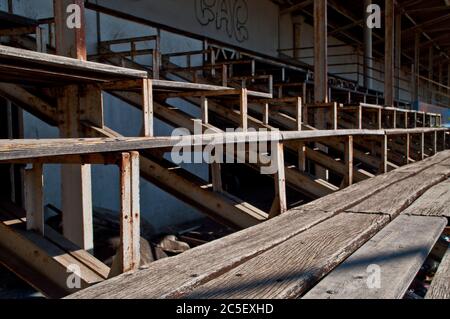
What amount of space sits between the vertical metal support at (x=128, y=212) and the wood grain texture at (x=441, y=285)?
1.36 metres

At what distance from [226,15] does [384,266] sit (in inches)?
389

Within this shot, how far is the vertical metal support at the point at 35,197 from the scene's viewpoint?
10.3 feet

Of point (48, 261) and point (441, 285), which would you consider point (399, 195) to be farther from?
point (48, 261)

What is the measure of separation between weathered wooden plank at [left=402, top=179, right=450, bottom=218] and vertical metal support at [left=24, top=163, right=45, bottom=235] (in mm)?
2360

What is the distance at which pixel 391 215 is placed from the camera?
3.19 metres

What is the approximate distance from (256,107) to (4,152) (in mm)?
6132

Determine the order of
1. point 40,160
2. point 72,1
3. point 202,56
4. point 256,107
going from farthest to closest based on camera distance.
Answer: point 202,56, point 256,107, point 72,1, point 40,160

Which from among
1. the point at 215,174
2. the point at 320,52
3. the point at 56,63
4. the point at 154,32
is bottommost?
the point at 215,174

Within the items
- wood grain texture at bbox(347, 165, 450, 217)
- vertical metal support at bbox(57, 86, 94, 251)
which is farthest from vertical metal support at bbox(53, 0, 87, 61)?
wood grain texture at bbox(347, 165, 450, 217)

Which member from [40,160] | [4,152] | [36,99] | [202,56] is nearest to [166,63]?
[202,56]

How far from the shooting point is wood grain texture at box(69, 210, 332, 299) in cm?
176

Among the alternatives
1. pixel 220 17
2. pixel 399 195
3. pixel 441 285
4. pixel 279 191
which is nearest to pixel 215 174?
pixel 279 191

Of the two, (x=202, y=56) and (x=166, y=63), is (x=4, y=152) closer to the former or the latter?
(x=166, y=63)

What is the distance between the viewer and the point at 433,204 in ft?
11.9
